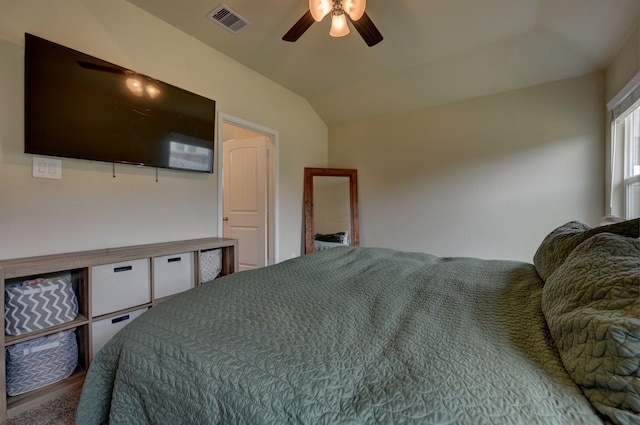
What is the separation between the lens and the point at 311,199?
13.0ft

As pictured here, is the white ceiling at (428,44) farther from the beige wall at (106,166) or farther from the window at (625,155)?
the window at (625,155)

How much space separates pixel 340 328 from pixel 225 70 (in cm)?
299

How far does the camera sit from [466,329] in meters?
0.79

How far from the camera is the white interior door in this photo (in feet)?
11.8

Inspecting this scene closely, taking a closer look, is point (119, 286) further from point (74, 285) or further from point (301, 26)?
point (301, 26)

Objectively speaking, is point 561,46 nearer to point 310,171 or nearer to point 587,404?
point 310,171

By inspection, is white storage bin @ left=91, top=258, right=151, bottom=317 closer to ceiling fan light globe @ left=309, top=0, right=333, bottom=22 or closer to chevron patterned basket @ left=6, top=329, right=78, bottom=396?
chevron patterned basket @ left=6, top=329, right=78, bottom=396

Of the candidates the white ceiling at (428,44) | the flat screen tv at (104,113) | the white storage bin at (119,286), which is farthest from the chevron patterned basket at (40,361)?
the white ceiling at (428,44)

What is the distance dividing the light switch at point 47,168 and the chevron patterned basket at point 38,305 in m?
0.66

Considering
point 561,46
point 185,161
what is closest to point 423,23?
point 561,46

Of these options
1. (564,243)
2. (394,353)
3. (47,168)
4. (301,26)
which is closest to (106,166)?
(47,168)

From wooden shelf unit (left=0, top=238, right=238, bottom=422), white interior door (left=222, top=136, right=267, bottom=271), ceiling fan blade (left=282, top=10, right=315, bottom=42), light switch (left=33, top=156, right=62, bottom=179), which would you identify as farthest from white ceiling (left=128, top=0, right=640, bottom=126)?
wooden shelf unit (left=0, top=238, right=238, bottom=422)

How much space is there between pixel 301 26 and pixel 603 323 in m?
2.26

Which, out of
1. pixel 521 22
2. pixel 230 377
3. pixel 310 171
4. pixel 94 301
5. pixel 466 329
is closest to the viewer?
pixel 230 377
